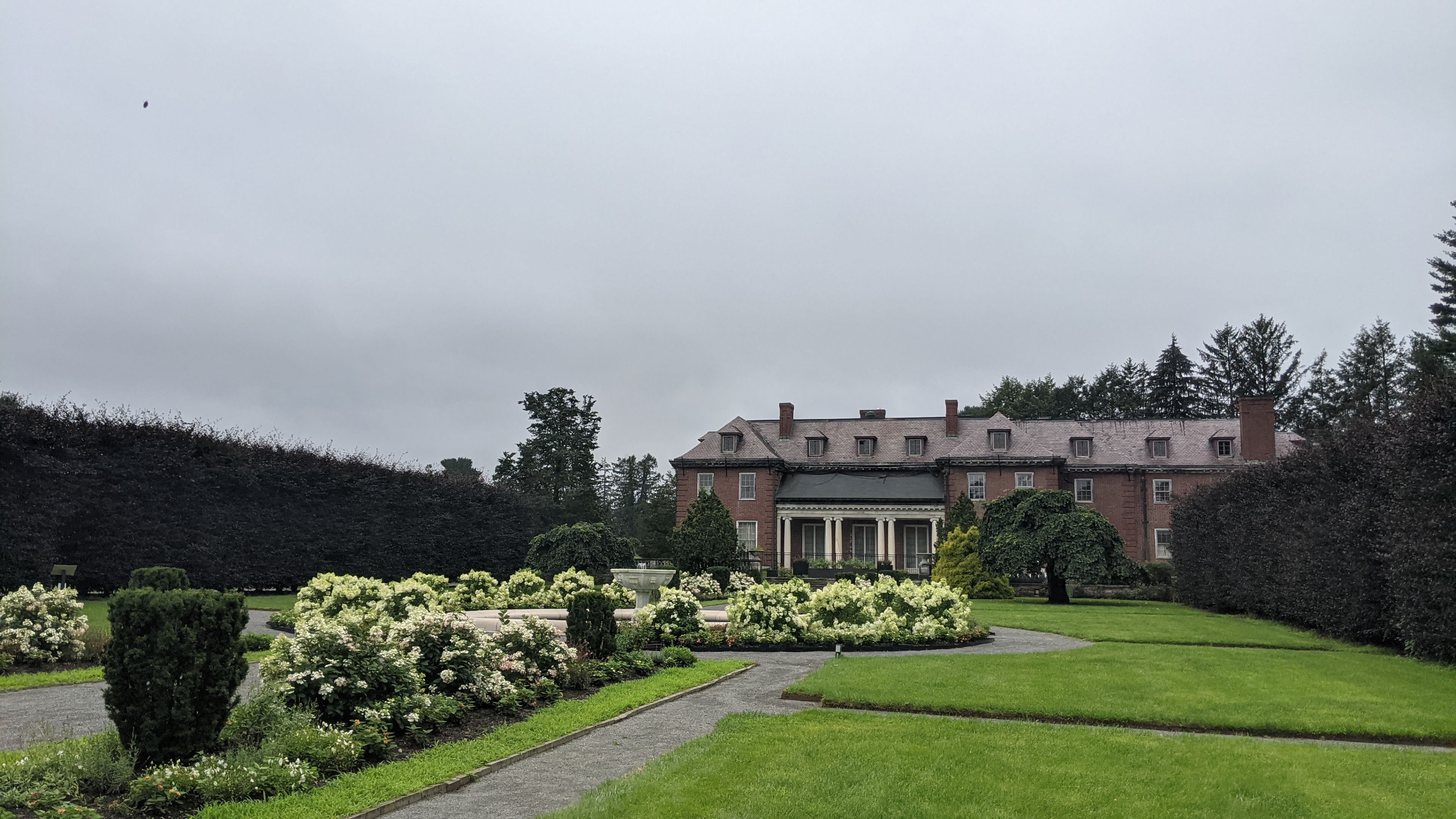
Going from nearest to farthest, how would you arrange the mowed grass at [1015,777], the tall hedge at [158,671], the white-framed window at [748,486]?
the mowed grass at [1015,777] → the tall hedge at [158,671] → the white-framed window at [748,486]

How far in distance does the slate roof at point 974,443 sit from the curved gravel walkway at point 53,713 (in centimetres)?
3571

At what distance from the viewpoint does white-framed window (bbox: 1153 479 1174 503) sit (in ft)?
140

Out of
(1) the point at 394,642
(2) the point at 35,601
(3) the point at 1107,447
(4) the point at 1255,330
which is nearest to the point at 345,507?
(2) the point at 35,601

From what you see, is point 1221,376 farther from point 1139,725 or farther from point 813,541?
point 1139,725

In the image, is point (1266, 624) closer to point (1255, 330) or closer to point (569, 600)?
point (569, 600)

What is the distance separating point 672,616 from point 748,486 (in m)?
29.6

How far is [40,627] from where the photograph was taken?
12039 mm

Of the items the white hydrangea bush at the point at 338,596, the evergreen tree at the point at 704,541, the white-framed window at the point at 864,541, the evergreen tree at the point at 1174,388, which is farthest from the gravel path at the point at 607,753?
the evergreen tree at the point at 1174,388

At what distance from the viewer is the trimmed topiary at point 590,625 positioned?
12.1 m

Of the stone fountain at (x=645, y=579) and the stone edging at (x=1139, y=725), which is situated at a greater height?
the stone fountain at (x=645, y=579)

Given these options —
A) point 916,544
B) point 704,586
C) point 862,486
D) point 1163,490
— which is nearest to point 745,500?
point 862,486

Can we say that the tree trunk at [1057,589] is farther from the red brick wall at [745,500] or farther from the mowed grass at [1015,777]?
the mowed grass at [1015,777]

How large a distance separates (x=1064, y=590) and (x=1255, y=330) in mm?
45166

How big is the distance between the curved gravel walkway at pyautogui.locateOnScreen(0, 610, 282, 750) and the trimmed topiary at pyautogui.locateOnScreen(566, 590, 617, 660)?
3.79m
